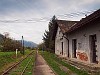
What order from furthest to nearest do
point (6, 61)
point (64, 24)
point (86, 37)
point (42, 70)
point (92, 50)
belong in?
point (64, 24) → point (6, 61) → point (86, 37) → point (42, 70) → point (92, 50)

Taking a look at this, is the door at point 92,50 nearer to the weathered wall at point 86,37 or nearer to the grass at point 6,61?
the weathered wall at point 86,37

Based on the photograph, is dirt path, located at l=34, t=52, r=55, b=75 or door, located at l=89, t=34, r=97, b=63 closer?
dirt path, located at l=34, t=52, r=55, b=75

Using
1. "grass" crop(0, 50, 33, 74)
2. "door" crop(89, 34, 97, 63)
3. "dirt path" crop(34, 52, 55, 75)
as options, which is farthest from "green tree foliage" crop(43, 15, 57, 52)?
"door" crop(89, 34, 97, 63)

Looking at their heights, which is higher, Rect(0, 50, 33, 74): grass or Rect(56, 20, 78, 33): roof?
Rect(56, 20, 78, 33): roof

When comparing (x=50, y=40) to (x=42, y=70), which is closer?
(x=42, y=70)

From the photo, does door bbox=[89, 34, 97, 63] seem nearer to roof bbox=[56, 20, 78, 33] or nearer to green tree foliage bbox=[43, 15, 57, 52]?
roof bbox=[56, 20, 78, 33]

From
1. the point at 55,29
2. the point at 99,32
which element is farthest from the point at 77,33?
the point at 55,29

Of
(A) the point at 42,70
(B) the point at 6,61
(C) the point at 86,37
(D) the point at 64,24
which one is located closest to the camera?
(A) the point at 42,70

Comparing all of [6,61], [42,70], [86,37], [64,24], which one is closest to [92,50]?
[86,37]

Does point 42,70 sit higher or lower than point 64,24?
lower

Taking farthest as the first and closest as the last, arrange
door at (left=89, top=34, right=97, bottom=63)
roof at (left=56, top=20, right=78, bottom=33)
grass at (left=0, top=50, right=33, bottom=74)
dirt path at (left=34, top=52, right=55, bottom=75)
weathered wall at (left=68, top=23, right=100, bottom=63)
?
roof at (left=56, top=20, right=78, bottom=33) → grass at (left=0, top=50, right=33, bottom=74) → door at (left=89, top=34, right=97, bottom=63) → dirt path at (left=34, top=52, right=55, bottom=75) → weathered wall at (left=68, top=23, right=100, bottom=63)

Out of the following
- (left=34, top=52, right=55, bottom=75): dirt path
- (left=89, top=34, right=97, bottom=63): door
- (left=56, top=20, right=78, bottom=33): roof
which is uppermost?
(left=56, top=20, right=78, bottom=33): roof

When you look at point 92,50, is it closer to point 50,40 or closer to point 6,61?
point 6,61

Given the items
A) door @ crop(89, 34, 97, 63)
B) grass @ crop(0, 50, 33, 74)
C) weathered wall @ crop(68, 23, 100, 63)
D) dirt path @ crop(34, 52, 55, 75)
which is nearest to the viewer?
weathered wall @ crop(68, 23, 100, 63)
